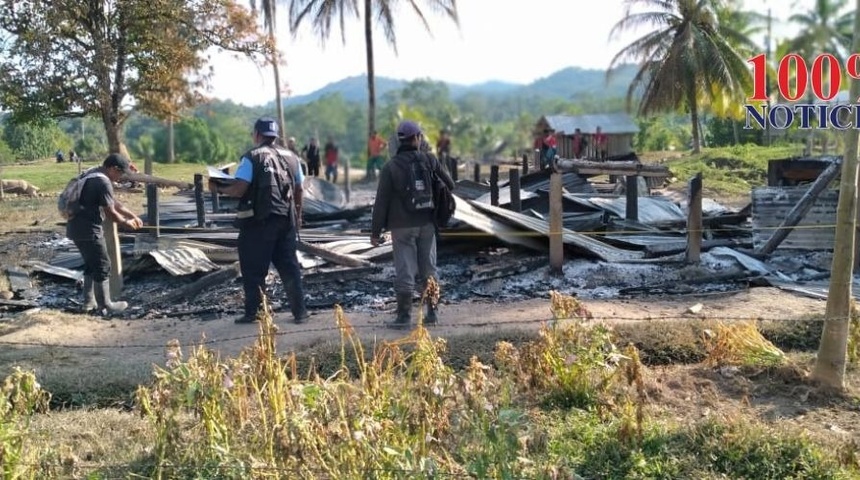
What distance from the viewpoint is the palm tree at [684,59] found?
96.9 feet

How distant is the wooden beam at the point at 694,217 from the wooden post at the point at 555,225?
4.58 feet

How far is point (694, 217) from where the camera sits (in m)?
8.86

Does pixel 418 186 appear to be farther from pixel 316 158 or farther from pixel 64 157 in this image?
pixel 316 158

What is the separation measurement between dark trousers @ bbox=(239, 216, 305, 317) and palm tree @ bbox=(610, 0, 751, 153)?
25.3m

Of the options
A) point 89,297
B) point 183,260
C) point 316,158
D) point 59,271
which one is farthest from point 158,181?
point 316,158

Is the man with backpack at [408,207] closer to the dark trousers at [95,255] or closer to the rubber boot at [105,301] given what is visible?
the dark trousers at [95,255]

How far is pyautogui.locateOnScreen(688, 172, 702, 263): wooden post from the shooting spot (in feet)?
29.1

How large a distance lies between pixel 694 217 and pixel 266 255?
4658 millimetres

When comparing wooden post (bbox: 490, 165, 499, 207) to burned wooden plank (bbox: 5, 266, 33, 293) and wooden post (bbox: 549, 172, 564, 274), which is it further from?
burned wooden plank (bbox: 5, 266, 33, 293)

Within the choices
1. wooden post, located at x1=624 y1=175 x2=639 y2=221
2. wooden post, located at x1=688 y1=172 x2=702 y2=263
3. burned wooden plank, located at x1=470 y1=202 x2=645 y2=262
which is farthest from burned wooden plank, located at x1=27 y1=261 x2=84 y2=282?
wooden post, located at x1=624 y1=175 x2=639 y2=221

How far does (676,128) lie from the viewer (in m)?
49.8

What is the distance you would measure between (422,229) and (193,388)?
329cm

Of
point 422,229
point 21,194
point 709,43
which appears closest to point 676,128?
point 709,43

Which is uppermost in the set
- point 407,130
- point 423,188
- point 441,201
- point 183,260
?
point 407,130
